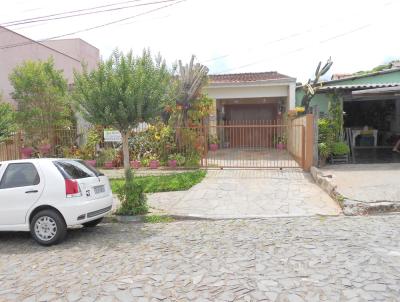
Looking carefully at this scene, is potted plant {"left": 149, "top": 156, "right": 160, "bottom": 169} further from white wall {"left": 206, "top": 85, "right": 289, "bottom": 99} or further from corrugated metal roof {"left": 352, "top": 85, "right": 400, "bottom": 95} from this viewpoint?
corrugated metal roof {"left": 352, "top": 85, "right": 400, "bottom": 95}

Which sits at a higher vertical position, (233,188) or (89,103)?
(89,103)

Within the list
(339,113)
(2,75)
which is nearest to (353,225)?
(339,113)

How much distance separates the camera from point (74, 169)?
6680mm

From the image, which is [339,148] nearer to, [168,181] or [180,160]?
[180,160]

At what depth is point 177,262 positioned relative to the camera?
5.16 m

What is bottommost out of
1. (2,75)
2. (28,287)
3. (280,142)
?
(28,287)

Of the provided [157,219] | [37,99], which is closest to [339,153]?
[157,219]

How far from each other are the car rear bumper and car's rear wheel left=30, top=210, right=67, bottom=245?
14 cm

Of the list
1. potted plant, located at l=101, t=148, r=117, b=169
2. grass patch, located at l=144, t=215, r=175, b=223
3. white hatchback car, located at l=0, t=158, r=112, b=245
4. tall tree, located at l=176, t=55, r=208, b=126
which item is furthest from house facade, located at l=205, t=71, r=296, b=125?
white hatchback car, located at l=0, t=158, r=112, b=245

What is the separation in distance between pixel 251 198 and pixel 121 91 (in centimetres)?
415

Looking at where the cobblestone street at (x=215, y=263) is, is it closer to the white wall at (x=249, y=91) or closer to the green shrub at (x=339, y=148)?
the green shrub at (x=339, y=148)

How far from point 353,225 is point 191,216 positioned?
10.5 ft

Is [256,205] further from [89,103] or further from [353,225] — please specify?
[89,103]

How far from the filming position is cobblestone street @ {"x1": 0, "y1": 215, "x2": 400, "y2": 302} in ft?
13.6
